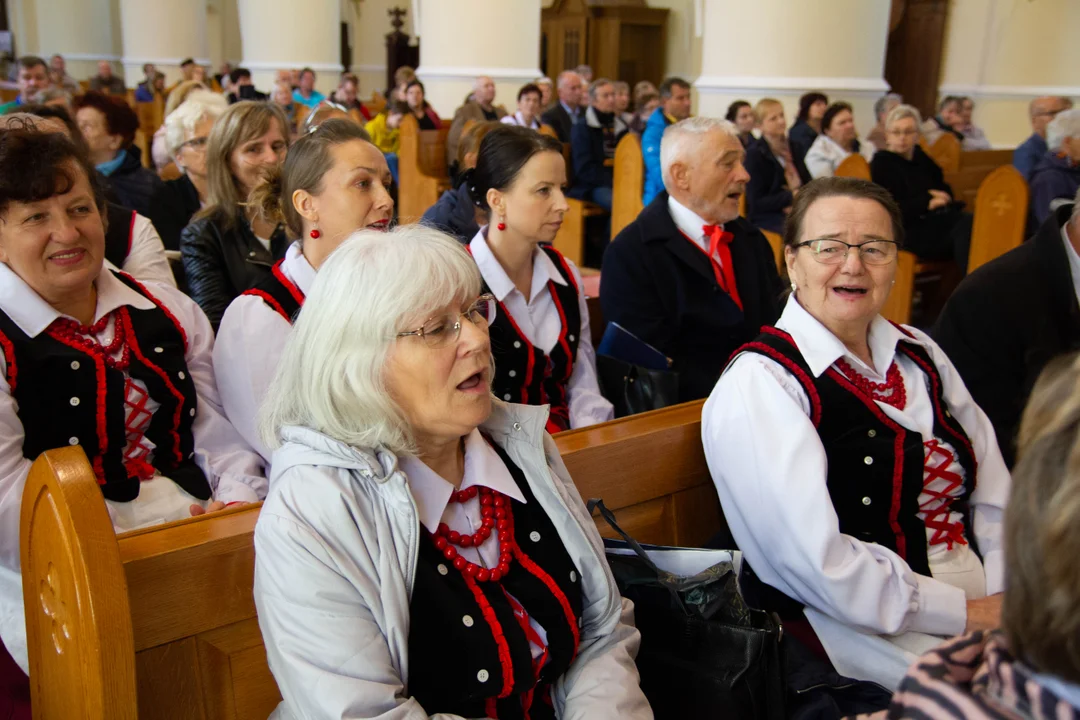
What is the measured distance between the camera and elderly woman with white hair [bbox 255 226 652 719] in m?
1.41

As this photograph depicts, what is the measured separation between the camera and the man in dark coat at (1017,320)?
262 cm

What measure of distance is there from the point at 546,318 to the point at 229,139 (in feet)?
4.57

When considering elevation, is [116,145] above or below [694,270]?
above

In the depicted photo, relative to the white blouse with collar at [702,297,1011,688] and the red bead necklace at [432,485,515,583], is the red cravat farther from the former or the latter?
the red bead necklace at [432,485,515,583]

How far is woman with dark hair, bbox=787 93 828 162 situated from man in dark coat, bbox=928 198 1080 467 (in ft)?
16.2

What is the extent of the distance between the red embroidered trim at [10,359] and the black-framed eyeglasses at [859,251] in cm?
164

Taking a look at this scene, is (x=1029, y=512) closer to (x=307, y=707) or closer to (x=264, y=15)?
(x=307, y=707)

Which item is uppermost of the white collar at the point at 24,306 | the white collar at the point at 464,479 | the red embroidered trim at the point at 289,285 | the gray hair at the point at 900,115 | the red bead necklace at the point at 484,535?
the gray hair at the point at 900,115

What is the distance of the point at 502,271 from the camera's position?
2.76m

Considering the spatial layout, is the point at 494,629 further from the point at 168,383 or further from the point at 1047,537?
the point at 168,383

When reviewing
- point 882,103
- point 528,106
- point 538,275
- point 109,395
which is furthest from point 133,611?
point 882,103

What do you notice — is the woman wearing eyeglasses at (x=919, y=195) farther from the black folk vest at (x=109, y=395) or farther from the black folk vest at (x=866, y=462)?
the black folk vest at (x=109, y=395)

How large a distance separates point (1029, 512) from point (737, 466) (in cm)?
106

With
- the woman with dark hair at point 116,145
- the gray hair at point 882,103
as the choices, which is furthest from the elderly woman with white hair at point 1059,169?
the woman with dark hair at point 116,145
